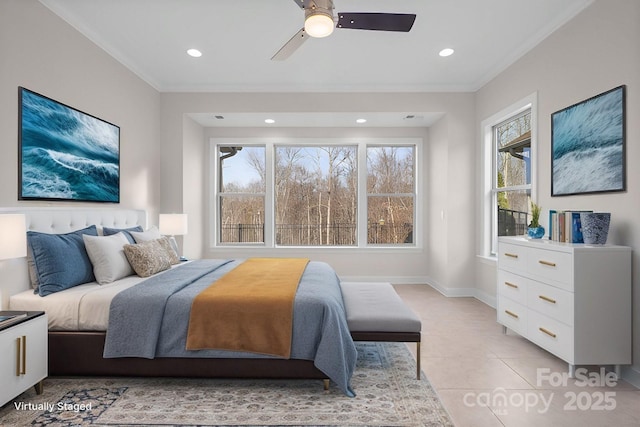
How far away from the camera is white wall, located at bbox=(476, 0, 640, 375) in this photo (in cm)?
232

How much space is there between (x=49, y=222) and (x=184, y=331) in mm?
1540

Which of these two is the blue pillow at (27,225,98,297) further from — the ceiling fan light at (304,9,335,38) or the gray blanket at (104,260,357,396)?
the ceiling fan light at (304,9,335,38)

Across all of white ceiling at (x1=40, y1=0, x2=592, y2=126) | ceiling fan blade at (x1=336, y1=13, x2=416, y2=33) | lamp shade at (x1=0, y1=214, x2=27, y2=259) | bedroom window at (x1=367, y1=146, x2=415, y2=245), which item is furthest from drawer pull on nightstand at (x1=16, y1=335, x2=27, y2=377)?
bedroom window at (x1=367, y1=146, x2=415, y2=245)

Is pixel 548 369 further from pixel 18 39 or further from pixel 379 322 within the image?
pixel 18 39

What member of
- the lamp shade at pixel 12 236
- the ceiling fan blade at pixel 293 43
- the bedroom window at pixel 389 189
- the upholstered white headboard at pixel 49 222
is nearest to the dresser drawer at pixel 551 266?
the ceiling fan blade at pixel 293 43

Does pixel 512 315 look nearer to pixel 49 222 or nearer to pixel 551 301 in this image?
pixel 551 301

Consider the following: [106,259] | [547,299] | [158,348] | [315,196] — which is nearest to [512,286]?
[547,299]

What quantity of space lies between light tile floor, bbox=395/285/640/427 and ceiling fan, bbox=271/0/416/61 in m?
2.41

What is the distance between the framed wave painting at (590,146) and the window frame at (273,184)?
2415 mm

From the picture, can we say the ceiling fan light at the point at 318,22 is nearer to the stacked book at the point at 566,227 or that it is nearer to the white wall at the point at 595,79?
the white wall at the point at 595,79

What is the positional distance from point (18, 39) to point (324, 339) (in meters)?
3.04

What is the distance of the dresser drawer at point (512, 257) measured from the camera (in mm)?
2896

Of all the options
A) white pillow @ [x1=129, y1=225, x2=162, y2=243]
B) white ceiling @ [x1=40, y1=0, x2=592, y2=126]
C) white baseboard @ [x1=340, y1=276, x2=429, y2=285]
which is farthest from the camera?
white baseboard @ [x1=340, y1=276, x2=429, y2=285]

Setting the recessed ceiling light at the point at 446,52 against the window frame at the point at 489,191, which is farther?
the window frame at the point at 489,191
